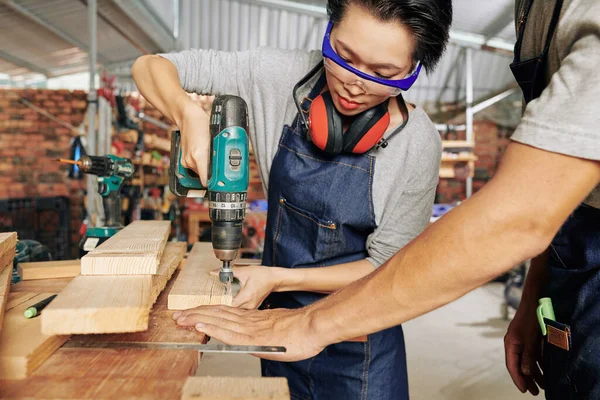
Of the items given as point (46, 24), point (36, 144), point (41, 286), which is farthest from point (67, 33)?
point (41, 286)

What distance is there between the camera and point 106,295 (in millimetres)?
952

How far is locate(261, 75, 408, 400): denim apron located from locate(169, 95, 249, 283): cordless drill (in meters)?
0.33

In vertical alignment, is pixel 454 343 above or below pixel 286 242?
below

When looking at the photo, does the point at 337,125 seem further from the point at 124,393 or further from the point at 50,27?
the point at 50,27

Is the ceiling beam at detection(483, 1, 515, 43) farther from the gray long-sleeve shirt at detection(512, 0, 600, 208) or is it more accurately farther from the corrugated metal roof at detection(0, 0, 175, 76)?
the gray long-sleeve shirt at detection(512, 0, 600, 208)

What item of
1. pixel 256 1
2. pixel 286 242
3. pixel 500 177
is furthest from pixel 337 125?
pixel 256 1

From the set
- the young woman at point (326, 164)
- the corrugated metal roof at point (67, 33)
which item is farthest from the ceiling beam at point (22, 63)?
the young woman at point (326, 164)

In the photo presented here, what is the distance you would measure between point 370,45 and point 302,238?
659 millimetres

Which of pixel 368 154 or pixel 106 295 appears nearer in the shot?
pixel 106 295

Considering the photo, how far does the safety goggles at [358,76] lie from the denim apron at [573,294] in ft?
1.04

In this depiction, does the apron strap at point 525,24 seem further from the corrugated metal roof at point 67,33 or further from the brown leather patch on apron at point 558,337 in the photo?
the corrugated metal roof at point 67,33

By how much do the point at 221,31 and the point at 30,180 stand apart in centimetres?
363

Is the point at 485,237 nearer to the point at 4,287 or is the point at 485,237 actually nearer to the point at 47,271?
the point at 4,287

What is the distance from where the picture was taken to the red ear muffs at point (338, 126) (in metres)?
1.43
